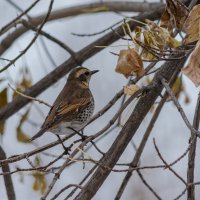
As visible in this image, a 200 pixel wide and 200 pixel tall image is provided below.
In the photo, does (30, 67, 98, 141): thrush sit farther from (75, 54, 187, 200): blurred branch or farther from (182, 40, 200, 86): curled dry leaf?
(182, 40, 200, 86): curled dry leaf

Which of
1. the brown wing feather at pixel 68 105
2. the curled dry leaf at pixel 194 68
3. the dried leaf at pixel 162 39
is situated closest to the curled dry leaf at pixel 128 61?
the dried leaf at pixel 162 39

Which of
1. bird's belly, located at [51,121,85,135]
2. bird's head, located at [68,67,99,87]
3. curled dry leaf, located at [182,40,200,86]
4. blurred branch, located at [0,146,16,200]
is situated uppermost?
bird's head, located at [68,67,99,87]

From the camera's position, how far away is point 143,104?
4.17 metres

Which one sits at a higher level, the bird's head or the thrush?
the bird's head

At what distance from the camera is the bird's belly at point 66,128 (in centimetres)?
518

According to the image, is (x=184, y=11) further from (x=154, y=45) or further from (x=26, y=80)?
(x=26, y=80)

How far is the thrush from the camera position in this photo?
5.15 meters

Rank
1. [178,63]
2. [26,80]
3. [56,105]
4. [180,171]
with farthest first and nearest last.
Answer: [180,171]
[26,80]
[56,105]
[178,63]

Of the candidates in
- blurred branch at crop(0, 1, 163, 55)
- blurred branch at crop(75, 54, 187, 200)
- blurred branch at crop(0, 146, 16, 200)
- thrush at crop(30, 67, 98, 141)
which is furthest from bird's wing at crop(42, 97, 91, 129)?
blurred branch at crop(75, 54, 187, 200)

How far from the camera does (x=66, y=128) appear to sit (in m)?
5.26

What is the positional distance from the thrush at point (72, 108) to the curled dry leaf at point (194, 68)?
216 cm

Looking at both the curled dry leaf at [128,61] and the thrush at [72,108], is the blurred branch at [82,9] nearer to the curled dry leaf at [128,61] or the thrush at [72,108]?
the thrush at [72,108]

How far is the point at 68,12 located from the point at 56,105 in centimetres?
126

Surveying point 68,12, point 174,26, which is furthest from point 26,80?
point 174,26
